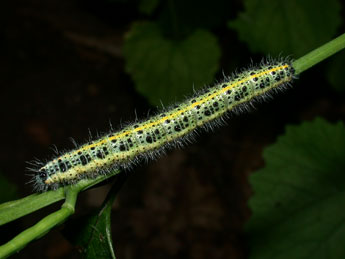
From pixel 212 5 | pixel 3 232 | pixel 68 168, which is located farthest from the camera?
pixel 212 5

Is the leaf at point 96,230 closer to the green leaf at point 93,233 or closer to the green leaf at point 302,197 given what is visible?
the green leaf at point 93,233

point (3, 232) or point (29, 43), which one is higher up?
point (29, 43)

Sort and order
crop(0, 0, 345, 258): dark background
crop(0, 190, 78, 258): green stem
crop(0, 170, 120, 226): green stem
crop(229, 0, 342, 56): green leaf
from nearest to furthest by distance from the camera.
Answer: crop(0, 190, 78, 258): green stem → crop(0, 170, 120, 226): green stem → crop(229, 0, 342, 56): green leaf → crop(0, 0, 345, 258): dark background

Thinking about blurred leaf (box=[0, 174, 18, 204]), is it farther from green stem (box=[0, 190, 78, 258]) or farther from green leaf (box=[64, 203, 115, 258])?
green stem (box=[0, 190, 78, 258])

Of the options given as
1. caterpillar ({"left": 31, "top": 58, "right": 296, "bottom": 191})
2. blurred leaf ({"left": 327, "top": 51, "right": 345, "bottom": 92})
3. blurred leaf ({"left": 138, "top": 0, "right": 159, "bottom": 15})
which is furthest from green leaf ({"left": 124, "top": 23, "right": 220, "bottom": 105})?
caterpillar ({"left": 31, "top": 58, "right": 296, "bottom": 191})

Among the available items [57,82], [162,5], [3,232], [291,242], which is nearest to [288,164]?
[291,242]

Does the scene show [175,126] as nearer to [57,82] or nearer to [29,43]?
[57,82]

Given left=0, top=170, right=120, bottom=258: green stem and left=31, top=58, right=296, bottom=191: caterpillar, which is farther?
left=31, top=58, right=296, bottom=191: caterpillar
